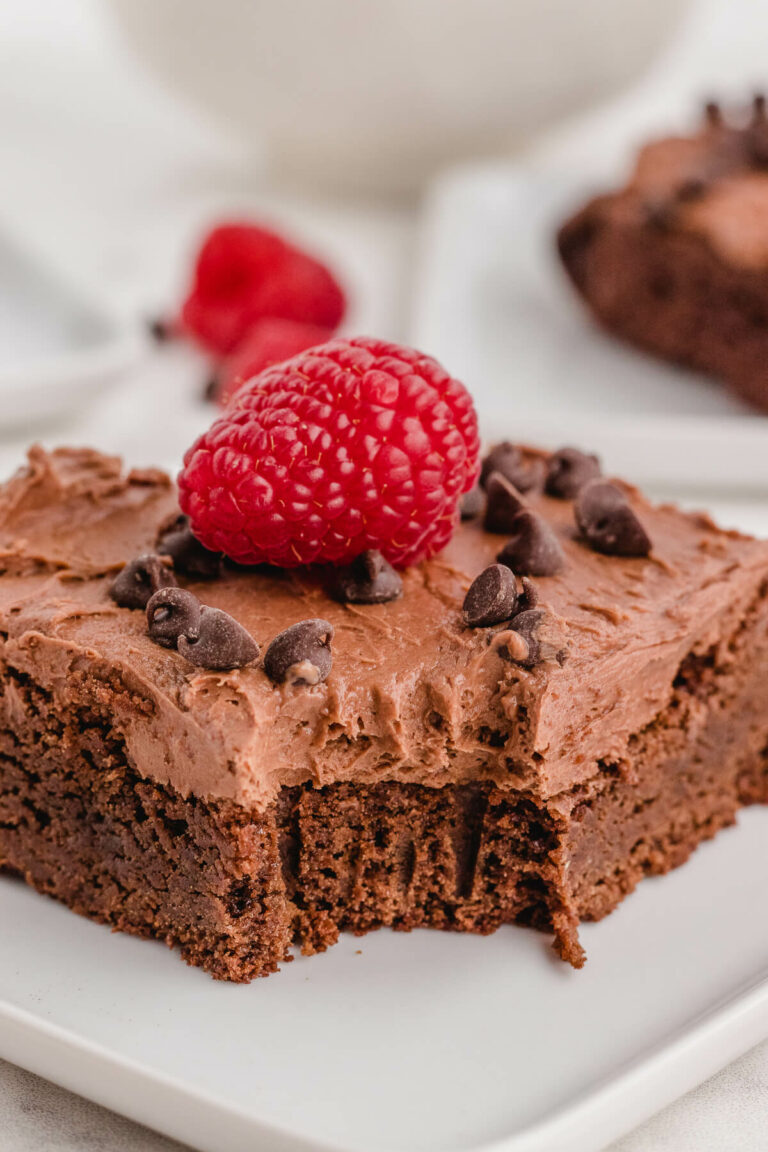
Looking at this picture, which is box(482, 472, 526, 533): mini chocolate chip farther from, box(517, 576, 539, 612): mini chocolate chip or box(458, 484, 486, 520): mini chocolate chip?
box(517, 576, 539, 612): mini chocolate chip

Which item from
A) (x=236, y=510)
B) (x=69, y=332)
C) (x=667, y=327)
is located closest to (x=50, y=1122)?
(x=236, y=510)

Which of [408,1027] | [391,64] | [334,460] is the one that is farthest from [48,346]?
[408,1027]

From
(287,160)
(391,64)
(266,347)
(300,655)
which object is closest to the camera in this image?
(300,655)

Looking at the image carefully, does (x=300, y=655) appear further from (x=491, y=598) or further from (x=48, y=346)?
(x=48, y=346)

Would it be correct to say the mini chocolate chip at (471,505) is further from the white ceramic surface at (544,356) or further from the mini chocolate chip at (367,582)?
the white ceramic surface at (544,356)

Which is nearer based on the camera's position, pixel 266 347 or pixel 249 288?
pixel 266 347

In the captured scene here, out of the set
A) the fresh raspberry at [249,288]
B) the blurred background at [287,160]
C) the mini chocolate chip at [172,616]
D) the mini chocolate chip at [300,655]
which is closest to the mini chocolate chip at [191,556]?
the mini chocolate chip at [172,616]
